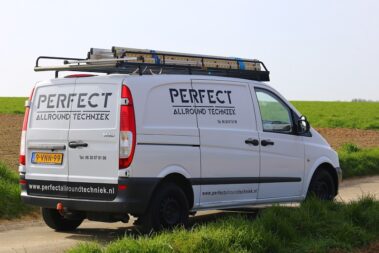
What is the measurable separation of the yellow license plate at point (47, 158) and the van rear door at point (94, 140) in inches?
8.3

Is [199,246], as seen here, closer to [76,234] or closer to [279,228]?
[279,228]

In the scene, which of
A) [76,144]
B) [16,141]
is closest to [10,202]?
[76,144]

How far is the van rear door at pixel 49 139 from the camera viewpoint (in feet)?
28.5

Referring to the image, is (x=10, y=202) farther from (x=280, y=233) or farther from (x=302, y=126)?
(x=280, y=233)

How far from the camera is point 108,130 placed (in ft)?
27.1

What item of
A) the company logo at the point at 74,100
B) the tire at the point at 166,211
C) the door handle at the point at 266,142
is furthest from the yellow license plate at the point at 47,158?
the door handle at the point at 266,142

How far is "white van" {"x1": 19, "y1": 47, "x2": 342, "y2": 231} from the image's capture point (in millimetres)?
8188

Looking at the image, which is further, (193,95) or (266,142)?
(266,142)

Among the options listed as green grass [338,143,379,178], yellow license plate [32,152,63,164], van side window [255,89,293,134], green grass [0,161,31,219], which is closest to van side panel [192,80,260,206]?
van side window [255,89,293,134]

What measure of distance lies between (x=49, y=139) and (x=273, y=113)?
332 cm

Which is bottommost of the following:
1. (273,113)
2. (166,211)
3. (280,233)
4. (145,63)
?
(280,233)

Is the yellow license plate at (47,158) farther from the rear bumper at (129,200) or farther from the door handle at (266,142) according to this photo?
the door handle at (266,142)

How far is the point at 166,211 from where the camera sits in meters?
8.50

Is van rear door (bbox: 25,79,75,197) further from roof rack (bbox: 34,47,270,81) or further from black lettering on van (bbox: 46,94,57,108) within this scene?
roof rack (bbox: 34,47,270,81)
